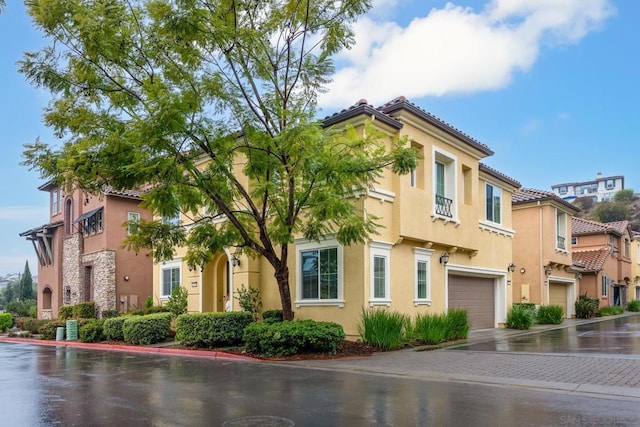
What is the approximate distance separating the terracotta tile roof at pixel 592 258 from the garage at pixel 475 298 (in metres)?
15.3

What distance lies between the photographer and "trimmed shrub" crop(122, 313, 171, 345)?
19.7 m

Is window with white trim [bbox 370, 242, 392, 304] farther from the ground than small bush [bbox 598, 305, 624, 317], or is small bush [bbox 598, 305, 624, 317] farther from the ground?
window with white trim [bbox 370, 242, 392, 304]

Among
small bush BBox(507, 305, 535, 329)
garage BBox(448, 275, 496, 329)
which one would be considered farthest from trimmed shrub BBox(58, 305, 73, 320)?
small bush BBox(507, 305, 535, 329)

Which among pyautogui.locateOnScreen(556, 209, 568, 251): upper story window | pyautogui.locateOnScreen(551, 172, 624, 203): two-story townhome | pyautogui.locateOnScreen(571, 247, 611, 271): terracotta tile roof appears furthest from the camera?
pyautogui.locateOnScreen(551, 172, 624, 203): two-story townhome

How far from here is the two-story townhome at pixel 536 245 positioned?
28.1 meters

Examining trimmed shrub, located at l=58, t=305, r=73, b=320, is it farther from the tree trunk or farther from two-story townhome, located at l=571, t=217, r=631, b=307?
two-story townhome, located at l=571, t=217, r=631, b=307

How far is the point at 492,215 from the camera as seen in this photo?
2380 cm

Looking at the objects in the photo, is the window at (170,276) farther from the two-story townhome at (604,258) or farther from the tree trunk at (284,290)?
the two-story townhome at (604,258)

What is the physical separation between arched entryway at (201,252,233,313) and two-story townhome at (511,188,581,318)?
14.5 m

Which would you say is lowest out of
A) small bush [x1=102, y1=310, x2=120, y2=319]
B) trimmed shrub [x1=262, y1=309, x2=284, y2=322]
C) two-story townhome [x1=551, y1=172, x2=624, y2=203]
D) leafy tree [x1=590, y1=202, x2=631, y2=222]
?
small bush [x1=102, y1=310, x2=120, y2=319]

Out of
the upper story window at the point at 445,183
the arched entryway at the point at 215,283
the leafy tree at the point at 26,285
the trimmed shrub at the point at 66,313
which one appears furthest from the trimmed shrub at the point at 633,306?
the leafy tree at the point at 26,285

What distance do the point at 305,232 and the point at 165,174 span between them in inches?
174

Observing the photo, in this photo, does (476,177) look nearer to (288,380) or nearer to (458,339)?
(458,339)

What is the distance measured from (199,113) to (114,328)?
38.8 feet
